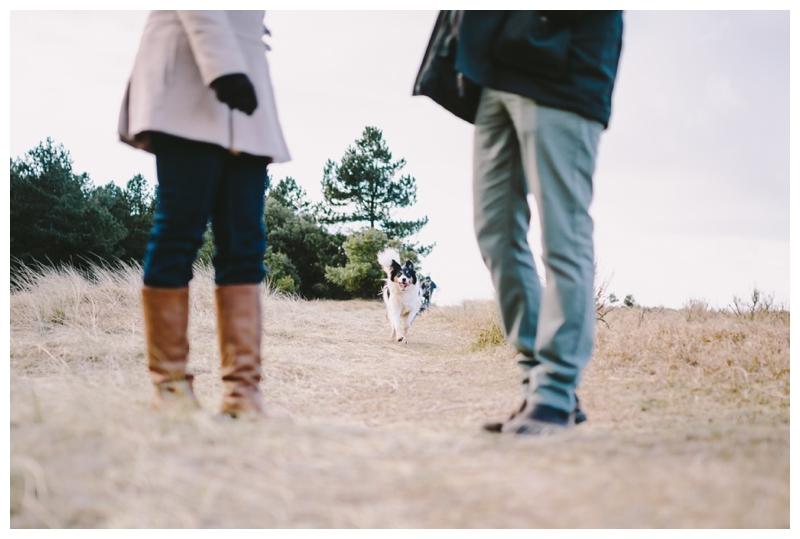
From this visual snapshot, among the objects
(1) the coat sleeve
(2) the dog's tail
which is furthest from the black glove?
(2) the dog's tail

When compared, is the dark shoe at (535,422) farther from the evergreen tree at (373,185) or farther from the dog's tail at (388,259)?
the evergreen tree at (373,185)

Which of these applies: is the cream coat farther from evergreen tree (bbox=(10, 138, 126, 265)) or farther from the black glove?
evergreen tree (bbox=(10, 138, 126, 265))

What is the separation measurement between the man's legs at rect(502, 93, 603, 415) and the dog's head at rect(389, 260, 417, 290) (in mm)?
5615

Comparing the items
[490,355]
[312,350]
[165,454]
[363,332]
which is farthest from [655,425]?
[363,332]

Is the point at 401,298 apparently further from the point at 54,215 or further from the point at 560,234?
the point at 54,215

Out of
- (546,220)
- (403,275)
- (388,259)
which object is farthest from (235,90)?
(388,259)

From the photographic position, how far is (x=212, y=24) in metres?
1.96

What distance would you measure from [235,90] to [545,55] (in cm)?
Answer: 88

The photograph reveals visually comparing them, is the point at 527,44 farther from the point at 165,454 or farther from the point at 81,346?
the point at 81,346

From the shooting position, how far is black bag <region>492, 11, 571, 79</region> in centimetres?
190

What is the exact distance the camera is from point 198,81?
2037 mm

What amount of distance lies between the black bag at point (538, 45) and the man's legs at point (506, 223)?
171 millimetres

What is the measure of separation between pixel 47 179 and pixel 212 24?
18668 mm

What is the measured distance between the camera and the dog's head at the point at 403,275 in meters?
7.61
